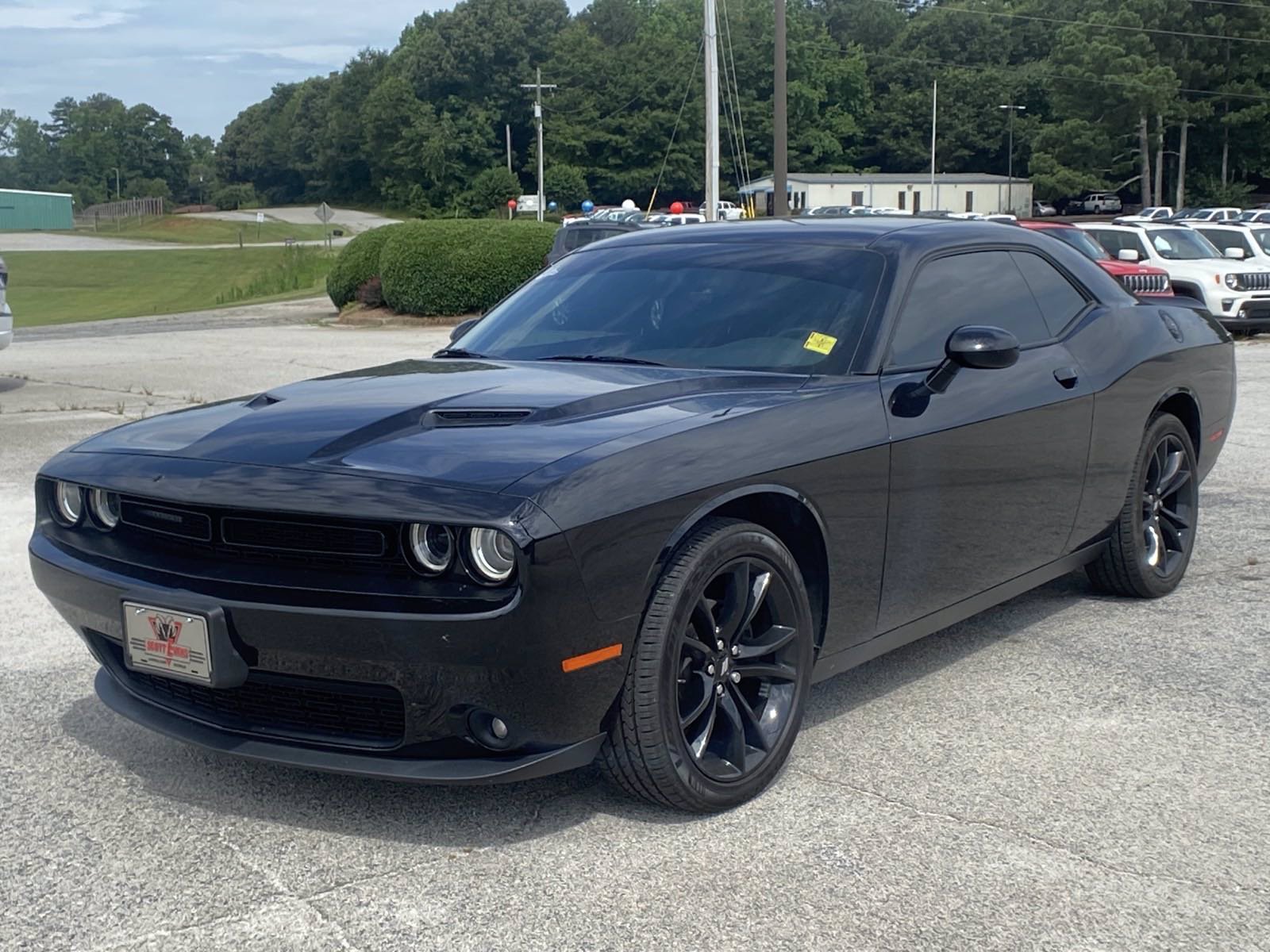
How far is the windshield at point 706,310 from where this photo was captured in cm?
445

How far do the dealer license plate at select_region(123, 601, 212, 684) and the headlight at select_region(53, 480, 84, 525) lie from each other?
0.54 metres

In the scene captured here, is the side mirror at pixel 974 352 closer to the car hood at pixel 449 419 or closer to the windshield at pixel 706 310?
the windshield at pixel 706 310

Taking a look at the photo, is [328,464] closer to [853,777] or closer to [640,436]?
[640,436]

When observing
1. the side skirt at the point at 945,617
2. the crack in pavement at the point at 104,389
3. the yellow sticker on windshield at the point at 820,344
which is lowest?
the crack in pavement at the point at 104,389

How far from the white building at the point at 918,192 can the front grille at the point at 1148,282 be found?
81.9 m

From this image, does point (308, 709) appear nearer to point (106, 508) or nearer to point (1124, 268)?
point (106, 508)

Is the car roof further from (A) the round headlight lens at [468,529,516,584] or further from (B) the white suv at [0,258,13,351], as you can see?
(B) the white suv at [0,258,13,351]

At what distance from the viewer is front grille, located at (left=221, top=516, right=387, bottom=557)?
333 cm

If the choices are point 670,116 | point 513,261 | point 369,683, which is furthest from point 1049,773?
point 670,116

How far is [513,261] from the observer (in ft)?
83.7

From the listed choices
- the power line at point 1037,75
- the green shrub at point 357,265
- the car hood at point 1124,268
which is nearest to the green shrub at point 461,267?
the green shrub at point 357,265

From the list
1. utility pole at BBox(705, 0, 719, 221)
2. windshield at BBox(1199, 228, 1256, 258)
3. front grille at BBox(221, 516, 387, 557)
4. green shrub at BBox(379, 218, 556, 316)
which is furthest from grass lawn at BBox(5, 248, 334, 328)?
front grille at BBox(221, 516, 387, 557)

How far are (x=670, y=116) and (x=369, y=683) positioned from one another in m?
119

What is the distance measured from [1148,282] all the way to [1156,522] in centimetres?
1207
